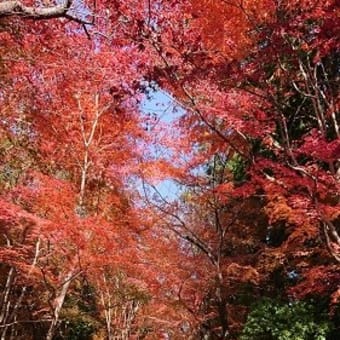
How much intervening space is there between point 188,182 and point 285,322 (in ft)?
15.1

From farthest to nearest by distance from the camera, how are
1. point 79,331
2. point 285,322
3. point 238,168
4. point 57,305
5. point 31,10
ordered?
point 79,331 → point 238,168 → point 57,305 → point 285,322 → point 31,10

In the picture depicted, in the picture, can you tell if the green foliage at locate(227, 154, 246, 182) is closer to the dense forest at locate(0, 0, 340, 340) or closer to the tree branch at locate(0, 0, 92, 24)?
the dense forest at locate(0, 0, 340, 340)

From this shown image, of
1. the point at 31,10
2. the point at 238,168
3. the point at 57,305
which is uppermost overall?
the point at 238,168

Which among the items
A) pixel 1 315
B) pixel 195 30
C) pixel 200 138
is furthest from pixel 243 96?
pixel 1 315

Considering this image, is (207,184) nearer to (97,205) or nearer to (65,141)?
(97,205)

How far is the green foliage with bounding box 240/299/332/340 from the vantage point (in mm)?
9273

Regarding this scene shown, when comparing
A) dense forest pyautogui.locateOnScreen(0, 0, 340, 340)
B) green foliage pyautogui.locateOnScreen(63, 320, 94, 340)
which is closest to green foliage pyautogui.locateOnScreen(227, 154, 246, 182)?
dense forest pyautogui.locateOnScreen(0, 0, 340, 340)

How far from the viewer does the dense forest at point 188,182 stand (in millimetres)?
8250

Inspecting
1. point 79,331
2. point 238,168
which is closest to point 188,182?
point 238,168

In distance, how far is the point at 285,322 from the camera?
9578mm

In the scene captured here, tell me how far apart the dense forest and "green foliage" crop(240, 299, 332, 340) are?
30mm

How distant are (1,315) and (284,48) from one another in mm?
8883

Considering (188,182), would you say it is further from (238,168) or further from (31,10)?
(31,10)

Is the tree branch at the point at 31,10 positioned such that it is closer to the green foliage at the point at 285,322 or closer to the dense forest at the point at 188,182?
the dense forest at the point at 188,182
